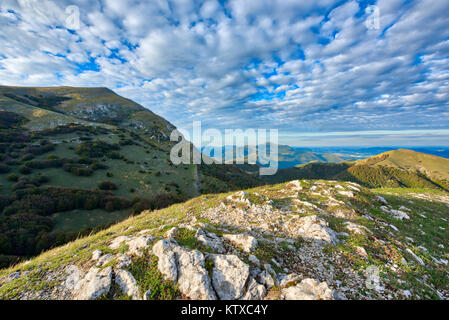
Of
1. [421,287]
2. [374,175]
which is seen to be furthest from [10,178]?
[374,175]

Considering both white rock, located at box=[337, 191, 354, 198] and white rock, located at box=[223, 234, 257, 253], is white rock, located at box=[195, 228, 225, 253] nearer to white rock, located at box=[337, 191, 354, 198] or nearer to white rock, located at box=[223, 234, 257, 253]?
white rock, located at box=[223, 234, 257, 253]

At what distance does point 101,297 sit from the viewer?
13.7ft

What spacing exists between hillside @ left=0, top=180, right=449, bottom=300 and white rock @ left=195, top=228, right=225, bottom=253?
45mm

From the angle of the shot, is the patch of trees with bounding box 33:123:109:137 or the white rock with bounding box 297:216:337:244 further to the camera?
the patch of trees with bounding box 33:123:109:137

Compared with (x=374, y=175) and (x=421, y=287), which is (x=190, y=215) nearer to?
(x=421, y=287)

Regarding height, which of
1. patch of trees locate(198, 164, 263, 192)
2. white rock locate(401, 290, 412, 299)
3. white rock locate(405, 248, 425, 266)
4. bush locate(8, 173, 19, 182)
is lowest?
patch of trees locate(198, 164, 263, 192)

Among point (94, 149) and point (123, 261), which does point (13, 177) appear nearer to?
point (94, 149)

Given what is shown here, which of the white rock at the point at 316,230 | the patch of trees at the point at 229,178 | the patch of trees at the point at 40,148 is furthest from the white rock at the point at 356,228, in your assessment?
the patch of trees at the point at 40,148

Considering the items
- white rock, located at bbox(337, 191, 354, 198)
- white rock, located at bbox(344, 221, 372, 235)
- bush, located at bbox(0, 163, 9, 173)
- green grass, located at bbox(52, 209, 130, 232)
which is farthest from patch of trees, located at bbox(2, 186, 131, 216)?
white rock, located at bbox(337, 191, 354, 198)

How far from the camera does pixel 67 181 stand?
23.0m

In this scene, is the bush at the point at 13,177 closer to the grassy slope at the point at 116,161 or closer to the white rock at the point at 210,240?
the grassy slope at the point at 116,161

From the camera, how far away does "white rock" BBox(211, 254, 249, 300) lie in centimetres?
437

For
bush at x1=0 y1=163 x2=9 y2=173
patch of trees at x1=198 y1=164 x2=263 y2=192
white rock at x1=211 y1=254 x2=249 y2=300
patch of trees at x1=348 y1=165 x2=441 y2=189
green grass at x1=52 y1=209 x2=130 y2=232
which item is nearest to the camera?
white rock at x1=211 y1=254 x2=249 y2=300

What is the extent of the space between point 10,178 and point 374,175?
10127 inches
